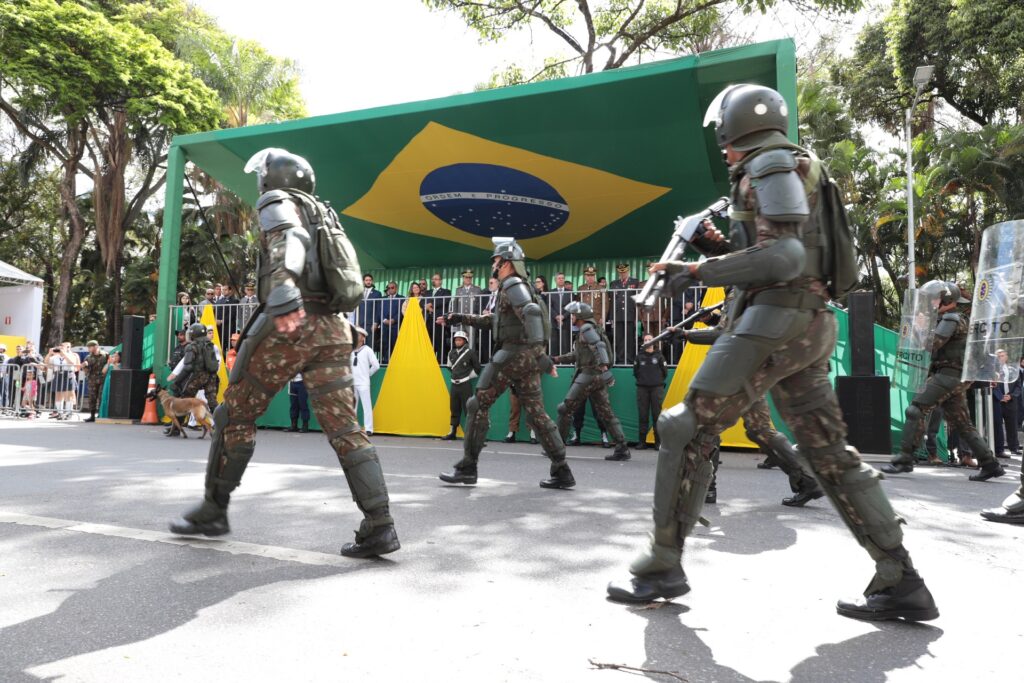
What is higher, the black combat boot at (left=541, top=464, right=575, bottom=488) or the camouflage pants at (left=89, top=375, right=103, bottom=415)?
the camouflage pants at (left=89, top=375, right=103, bottom=415)

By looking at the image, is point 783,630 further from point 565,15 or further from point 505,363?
point 565,15

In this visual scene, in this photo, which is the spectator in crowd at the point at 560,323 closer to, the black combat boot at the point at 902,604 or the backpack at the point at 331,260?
the backpack at the point at 331,260

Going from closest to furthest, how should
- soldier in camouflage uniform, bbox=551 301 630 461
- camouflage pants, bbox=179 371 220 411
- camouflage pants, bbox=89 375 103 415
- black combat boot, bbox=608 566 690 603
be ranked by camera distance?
black combat boot, bbox=608 566 690 603
soldier in camouflage uniform, bbox=551 301 630 461
camouflage pants, bbox=179 371 220 411
camouflage pants, bbox=89 375 103 415

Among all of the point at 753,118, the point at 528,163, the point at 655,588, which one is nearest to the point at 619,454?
the point at 655,588

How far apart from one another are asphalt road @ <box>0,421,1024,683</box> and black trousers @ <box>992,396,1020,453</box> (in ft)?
17.1

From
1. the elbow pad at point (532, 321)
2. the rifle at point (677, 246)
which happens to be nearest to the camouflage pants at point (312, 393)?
the rifle at point (677, 246)

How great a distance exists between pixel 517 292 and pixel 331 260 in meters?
2.31

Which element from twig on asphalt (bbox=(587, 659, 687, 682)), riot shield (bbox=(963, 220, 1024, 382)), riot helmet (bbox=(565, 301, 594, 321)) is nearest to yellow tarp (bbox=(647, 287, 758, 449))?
riot helmet (bbox=(565, 301, 594, 321))

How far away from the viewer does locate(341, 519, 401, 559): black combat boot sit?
11.0ft

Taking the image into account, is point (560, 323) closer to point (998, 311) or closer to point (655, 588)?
point (998, 311)

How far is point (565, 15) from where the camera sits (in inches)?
753

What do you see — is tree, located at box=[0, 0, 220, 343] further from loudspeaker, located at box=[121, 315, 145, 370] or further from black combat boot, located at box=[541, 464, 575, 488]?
black combat boot, located at box=[541, 464, 575, 488]

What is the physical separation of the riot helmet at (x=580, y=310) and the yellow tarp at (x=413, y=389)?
142 inches

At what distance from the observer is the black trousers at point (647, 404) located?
9.72 meters
